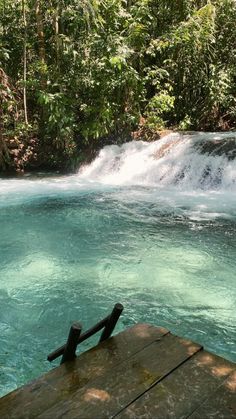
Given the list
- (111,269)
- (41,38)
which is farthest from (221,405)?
(41,38)

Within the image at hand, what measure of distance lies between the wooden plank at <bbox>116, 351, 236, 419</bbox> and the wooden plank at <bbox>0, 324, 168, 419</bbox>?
284mm

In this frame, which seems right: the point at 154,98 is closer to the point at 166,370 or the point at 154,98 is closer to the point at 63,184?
the point at 63,184

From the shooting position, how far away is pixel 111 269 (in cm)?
490

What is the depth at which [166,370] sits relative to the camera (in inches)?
85.6

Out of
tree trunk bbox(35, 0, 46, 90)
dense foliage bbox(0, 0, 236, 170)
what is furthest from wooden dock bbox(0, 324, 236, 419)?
tree trunk bbox(35, 0, 46, 90)

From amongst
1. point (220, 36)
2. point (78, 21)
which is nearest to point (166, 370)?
point (78, 21)

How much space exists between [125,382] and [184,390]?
0.30 metres

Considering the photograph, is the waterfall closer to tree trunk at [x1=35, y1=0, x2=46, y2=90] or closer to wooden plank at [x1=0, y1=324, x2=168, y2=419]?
tree trunk at [x1=35, y1=0, x2=46, y2=90]

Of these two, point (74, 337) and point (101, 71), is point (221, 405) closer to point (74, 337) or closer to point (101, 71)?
point (74, 337)

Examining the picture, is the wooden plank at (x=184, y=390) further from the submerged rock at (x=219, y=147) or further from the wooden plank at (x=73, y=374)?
the submerged rock at (x=219, y=147)

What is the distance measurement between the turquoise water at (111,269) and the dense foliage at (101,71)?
358 cm

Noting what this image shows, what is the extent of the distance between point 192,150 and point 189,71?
4.55 metres

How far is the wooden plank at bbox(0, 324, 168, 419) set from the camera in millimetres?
1939

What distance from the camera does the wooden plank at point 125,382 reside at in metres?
1.90
